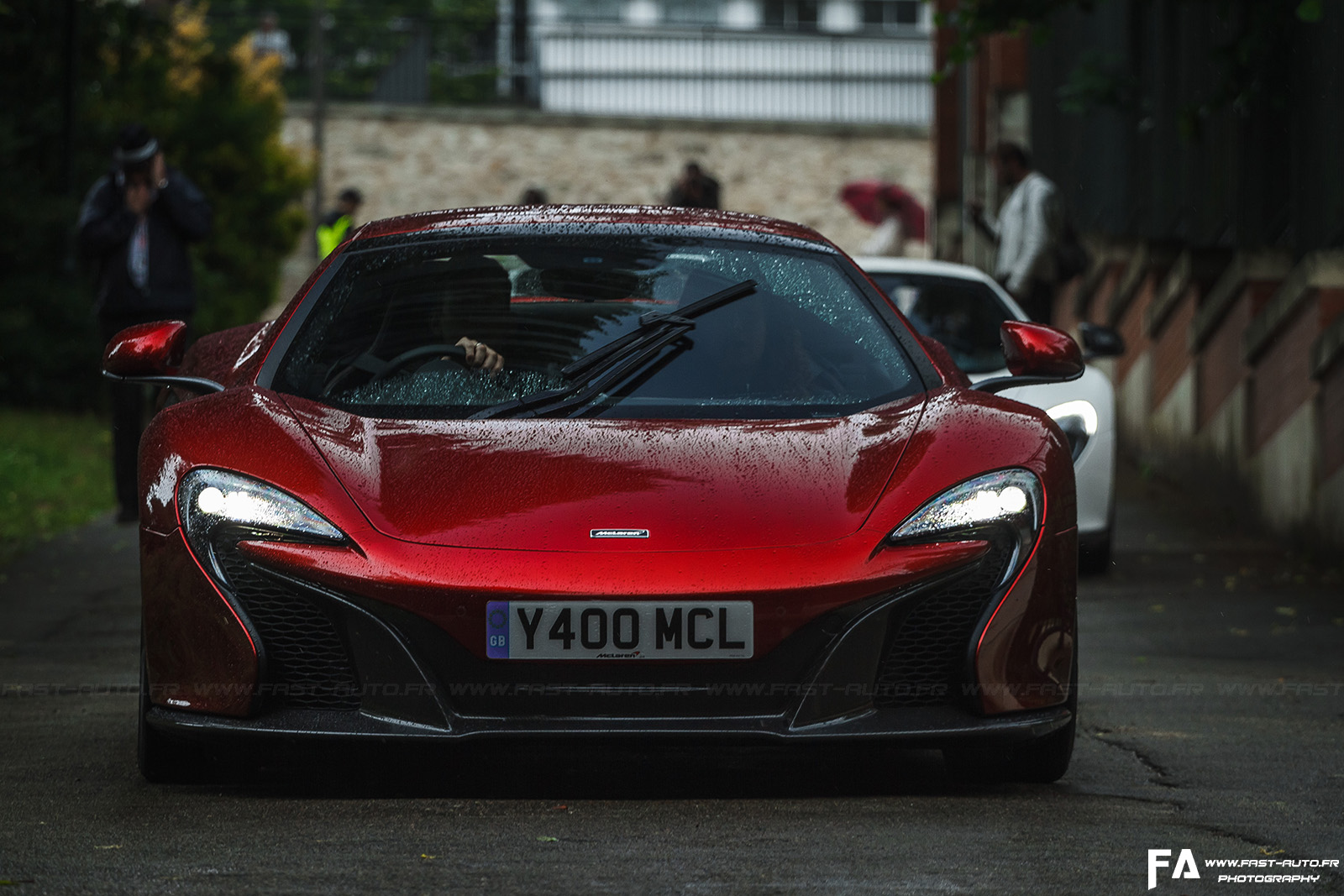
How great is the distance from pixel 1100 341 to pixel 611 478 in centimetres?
534

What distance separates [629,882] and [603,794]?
0.88 meters

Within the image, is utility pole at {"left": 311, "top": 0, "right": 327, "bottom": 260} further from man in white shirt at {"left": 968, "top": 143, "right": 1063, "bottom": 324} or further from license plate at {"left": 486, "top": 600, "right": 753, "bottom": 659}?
license plate at {"left": 486, "top": 600, "right": 753, "bottom": 659}

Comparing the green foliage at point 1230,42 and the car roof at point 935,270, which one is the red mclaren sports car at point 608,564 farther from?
the green foliage at point 1230,42

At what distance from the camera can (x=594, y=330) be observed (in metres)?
5.38

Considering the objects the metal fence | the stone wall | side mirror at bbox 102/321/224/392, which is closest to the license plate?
side mirror at bbox 102/321/224/392

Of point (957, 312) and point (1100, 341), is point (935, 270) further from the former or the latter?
point (1100, 341)

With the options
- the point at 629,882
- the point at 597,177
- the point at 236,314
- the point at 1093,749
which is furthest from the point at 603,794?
the point at 597,177

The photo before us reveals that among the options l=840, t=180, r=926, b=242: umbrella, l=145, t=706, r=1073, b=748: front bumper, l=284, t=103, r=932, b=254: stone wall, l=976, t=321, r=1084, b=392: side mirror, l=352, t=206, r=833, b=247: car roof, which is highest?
l=352, t=206, r=833, b=247: car roof

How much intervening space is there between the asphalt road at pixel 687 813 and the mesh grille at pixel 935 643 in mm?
265

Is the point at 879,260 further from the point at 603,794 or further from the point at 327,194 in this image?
A: the point at 327,194

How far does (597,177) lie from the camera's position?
38.2 m

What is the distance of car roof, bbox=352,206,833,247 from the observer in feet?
19.1

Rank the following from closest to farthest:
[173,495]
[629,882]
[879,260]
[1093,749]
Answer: [629,882] → [173,495] → [1093,749] → [879,260]

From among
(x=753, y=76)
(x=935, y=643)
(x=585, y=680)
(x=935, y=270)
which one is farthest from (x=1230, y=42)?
(x=753, y=76)
